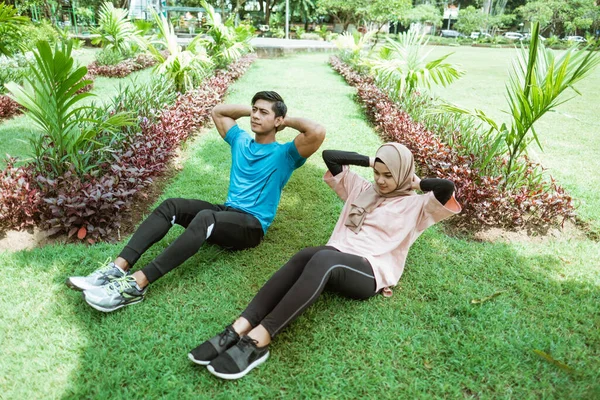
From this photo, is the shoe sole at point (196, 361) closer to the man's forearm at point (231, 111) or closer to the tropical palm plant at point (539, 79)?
the man's forearm at point (231, 111)

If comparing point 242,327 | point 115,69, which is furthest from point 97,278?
point 115,69

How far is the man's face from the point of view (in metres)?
2.90

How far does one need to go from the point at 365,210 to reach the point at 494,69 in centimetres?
1629

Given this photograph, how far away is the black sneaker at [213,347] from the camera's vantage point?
2.08m

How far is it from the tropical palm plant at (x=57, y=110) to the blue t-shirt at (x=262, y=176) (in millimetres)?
1347

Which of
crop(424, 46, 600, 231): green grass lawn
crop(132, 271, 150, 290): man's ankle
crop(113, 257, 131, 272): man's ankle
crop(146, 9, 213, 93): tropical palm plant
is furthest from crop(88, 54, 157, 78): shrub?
crop(132, 271, 150, 290): man's ankle

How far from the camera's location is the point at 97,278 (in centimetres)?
242

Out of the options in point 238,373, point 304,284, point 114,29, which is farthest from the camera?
point 114,29

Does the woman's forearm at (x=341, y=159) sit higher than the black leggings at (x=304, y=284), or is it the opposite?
the woman's forearm at (x=341, y=159)

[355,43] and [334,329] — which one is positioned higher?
[355,43]

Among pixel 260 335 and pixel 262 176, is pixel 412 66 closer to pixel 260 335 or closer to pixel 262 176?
pixel 262 176

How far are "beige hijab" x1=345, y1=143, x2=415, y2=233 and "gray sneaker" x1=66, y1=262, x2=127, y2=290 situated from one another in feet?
4.86

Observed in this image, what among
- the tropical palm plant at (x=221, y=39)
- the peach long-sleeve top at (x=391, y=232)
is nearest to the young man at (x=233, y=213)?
the peach long-sleeve top at (x=391, y=232)

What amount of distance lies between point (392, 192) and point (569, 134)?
595cm
